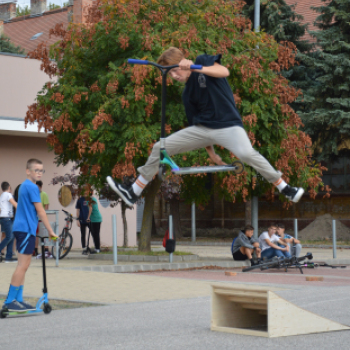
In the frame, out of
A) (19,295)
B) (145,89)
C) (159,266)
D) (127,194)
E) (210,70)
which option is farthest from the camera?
(145,89)

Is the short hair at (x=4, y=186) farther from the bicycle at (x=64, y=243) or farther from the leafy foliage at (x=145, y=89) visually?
the bicycle at (x=64, y=243)

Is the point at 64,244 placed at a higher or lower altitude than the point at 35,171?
lower

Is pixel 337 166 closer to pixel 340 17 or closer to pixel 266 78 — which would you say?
pixel 340 17

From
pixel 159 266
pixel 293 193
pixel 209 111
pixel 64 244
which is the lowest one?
pixel 159 266

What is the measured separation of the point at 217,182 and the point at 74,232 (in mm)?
9832

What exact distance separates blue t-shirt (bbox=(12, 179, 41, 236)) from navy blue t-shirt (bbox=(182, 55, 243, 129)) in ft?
10.3

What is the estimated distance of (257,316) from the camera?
8.17 m

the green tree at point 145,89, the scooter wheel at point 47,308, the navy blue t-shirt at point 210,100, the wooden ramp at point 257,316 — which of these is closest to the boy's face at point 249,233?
the green tree at point 145,89

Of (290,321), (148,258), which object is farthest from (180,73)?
(148,258)

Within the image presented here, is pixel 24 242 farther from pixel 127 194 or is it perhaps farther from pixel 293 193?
pixel 293 193

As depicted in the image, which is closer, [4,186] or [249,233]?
[4,186]

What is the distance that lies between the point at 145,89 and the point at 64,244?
5.13m

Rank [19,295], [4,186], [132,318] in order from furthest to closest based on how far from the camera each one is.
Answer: [4,186]
[19,295]
[132,318]

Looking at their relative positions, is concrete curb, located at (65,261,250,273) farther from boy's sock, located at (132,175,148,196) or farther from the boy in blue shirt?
boy's sock, located at (132,175,148,196)
